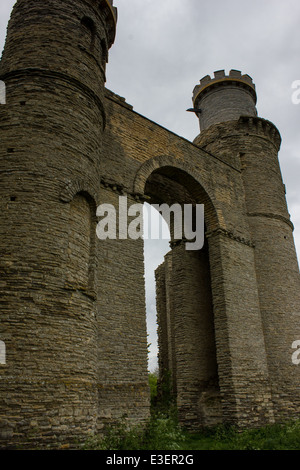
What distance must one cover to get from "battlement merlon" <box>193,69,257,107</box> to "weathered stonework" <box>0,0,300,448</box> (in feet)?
8.57

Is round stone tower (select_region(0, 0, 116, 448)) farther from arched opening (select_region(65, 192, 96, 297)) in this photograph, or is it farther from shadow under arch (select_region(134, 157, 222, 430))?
shadow under arch (select_region(134, 157, 222, 430))

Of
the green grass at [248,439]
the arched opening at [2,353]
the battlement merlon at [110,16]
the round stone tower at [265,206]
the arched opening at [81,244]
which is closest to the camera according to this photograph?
the arched opening at [2,353]

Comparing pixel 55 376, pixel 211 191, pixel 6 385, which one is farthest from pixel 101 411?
pixel 211 191

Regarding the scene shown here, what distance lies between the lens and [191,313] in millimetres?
11734

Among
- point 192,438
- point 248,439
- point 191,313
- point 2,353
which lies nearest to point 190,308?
point 191,313

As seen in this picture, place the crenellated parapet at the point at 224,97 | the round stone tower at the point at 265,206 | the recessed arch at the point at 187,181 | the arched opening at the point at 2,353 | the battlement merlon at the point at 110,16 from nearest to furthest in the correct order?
the arched opening at the point at 2,353, the battlement merlon at the point at 110,16, the recessed arch at the point at 187,181, the round stone tower at the point at 265,206, the crenellated parapet at the point at 224,97

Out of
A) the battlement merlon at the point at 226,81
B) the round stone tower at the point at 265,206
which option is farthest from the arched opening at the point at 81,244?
the battlement merlon at the point at 226,81

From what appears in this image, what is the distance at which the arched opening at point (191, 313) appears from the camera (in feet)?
35.5

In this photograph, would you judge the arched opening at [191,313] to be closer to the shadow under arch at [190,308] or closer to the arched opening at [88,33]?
the shadow under arch at [190,308]

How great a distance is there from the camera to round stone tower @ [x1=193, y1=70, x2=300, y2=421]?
11.8m

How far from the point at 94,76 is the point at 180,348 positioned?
25.4ft

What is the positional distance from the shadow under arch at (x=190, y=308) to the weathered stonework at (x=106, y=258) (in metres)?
0.04

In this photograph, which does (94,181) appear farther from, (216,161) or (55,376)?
(216,161)

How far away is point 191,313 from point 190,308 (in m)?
0.15
